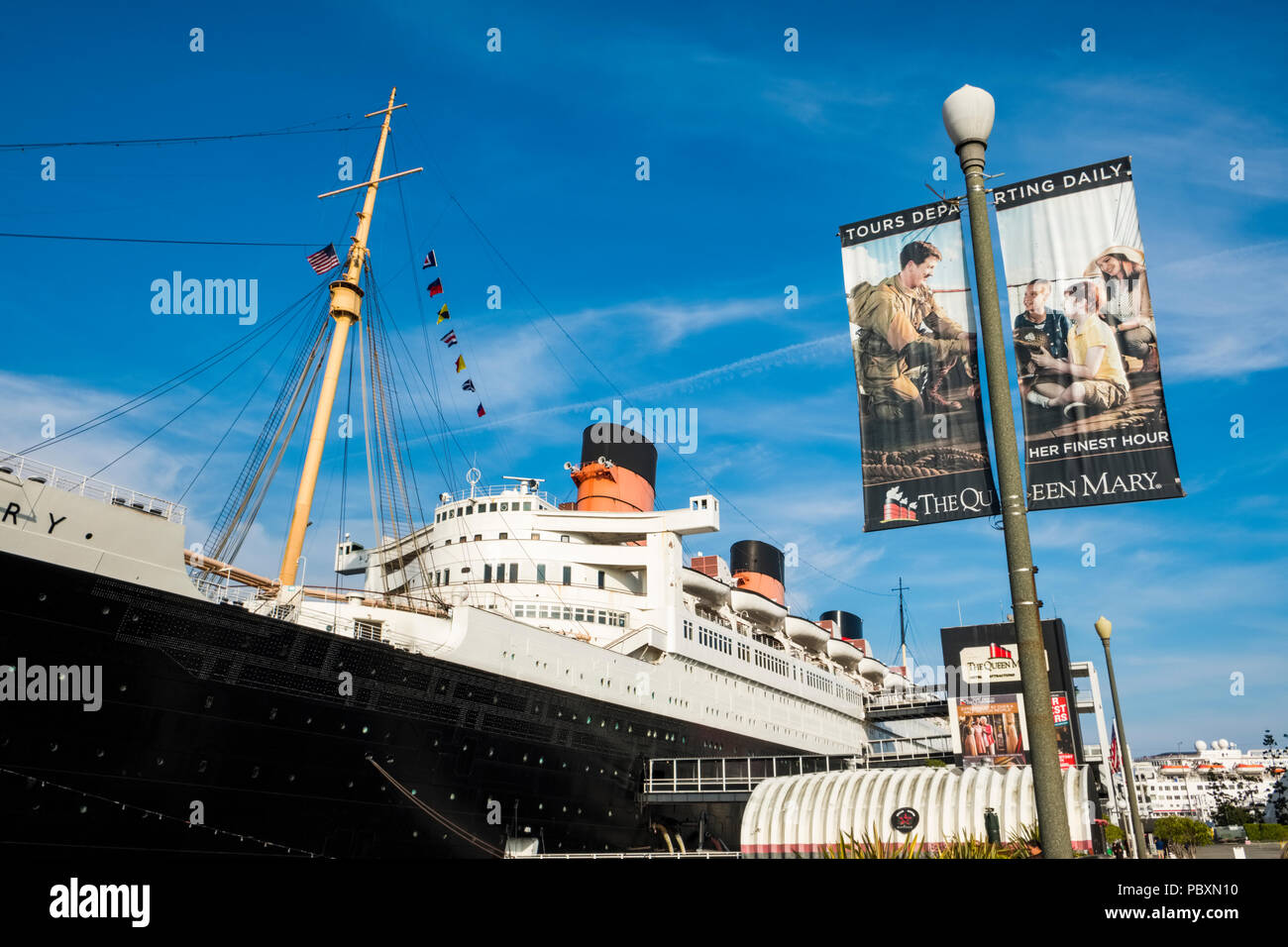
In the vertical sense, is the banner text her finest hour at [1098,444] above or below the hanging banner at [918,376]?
below

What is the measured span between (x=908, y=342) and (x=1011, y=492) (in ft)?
7.95

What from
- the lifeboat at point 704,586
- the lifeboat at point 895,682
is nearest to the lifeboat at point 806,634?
the lifeboat at point 704,586

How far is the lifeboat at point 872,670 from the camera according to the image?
6078cm

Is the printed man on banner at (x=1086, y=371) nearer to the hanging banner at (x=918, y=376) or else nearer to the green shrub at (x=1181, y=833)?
the hanging banner at (x=918, y=376)

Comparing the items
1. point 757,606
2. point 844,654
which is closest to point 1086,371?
point 757,606

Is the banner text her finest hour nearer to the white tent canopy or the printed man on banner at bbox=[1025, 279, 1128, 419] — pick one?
the printed man on banner at bbox=[1025, 279, 1128, 419]

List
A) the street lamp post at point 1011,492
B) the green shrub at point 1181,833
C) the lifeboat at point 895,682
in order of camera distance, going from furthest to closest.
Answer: the lifeboat at point 895,682 → the green shrub at point 1181,833 → the street lamp post at point 1011,492

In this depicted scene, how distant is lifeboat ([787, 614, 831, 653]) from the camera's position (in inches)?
1847

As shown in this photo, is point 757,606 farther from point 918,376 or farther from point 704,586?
point 918,376

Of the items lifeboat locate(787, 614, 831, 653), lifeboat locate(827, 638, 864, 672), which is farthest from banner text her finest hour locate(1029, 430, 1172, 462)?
lifeboat locate(827, 638, 864, 672)

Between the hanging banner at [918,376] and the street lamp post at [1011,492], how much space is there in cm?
78

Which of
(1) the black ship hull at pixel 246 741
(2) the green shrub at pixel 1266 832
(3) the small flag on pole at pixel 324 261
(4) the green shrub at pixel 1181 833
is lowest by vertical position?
(2) the green shrub at pixel 1266 832
